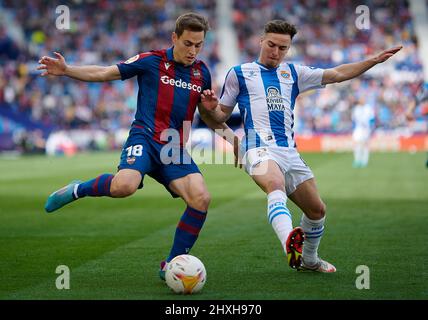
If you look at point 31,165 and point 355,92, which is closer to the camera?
point 31,165

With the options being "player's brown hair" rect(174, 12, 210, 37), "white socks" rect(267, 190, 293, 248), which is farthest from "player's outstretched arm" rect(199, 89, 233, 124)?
"white socks" rect(267, 190, 293, 248)

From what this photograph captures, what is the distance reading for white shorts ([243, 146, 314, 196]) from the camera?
7.13 metres

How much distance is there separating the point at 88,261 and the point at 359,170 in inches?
631

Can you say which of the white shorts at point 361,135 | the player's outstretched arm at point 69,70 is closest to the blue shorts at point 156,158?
the player's outstretched arm at point 69,70

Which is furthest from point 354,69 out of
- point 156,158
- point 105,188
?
point 105,188

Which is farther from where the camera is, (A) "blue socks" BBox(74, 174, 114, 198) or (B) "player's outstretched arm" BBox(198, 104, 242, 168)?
(B) "player's outstretched arm" BBox(198, 104, 242, 168)

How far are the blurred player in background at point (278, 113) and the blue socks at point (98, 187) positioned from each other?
1137 millimetres

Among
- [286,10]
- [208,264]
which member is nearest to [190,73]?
[208,264]

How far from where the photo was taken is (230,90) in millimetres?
7566

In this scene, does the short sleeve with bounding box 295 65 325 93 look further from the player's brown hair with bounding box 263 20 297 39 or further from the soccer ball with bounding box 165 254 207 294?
the soccer ball with bounding box 165 254 207 294

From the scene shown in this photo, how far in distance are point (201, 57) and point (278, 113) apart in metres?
33.8
